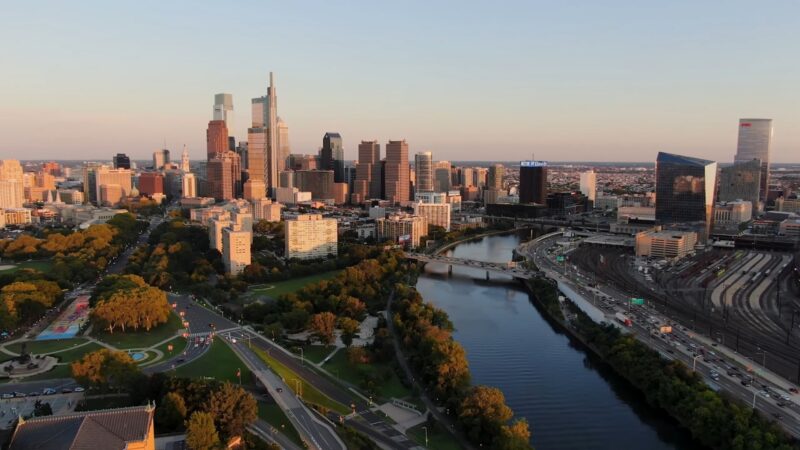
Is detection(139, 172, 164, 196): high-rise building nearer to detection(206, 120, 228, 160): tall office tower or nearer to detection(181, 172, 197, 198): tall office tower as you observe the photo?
detection(181, 172, 197, 198): tall office tower

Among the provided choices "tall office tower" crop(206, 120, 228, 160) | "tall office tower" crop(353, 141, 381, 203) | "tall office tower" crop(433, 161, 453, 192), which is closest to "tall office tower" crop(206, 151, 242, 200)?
"tall office tower" crop(206, 120, 228, 160)

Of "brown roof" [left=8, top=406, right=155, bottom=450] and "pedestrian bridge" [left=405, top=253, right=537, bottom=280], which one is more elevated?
"brown roof" [left=8, top=406, right=155, bottom=450]

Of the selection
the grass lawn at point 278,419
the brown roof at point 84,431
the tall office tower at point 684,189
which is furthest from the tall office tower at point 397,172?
the brown roof at point 84,431

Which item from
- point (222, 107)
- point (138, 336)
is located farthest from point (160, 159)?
point (138, 336)

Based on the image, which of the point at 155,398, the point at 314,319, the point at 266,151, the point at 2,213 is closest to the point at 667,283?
the point at 314,319

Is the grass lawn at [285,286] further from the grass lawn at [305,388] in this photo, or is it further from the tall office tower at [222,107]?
the tall office tower at [222,107]

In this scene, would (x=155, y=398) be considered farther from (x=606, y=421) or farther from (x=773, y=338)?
(x=773, y=338)
